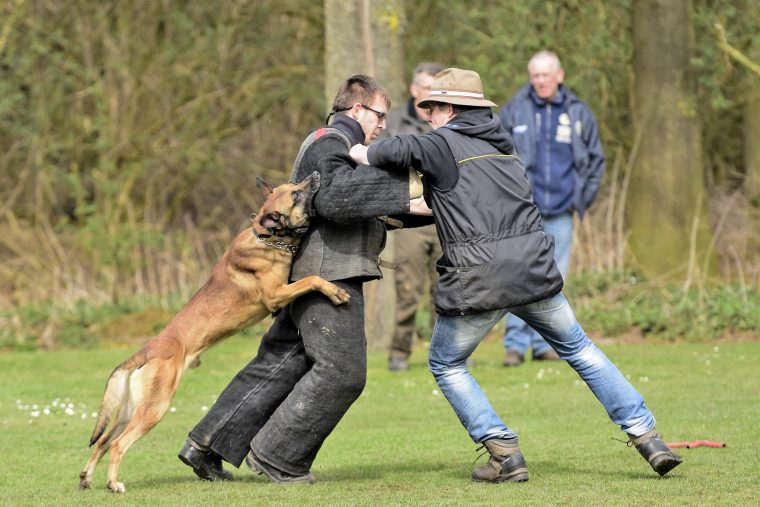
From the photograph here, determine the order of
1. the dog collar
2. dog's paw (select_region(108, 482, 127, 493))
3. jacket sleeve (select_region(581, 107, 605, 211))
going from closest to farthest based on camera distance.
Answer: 1. dog's paw (select_region(108, 482, 127, 493))
2. the dog collar
3. jacket sleeve (select_region(581, 107, 605, 211))

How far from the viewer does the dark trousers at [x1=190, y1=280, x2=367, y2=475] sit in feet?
19.1

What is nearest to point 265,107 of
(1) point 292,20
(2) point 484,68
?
(1) point 292,20

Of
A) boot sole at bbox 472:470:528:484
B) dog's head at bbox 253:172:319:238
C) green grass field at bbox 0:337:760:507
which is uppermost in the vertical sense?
dog's head at bbox 253:172:319:238

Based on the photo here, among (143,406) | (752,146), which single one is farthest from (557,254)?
(752,146)

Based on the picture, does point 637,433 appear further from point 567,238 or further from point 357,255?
point 567,238

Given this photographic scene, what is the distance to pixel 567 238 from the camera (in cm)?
1034

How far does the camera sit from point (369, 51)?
11.5 meters

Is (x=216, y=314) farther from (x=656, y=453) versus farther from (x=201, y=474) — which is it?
(x=656, y=453)

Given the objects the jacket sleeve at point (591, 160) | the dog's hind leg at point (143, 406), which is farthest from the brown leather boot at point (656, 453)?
the jacket sleeve at point (591, 160)

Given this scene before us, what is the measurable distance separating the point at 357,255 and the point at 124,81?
11871mm

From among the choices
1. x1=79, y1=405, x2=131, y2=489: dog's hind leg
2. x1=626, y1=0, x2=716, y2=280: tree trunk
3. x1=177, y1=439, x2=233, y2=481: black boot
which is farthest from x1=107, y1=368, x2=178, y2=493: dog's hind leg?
x1=626, y1=0, x2=716, y2=280: tree trunk

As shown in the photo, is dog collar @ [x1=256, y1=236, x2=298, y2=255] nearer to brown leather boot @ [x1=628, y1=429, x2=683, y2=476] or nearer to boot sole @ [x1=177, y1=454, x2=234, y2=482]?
boot sole @ [x1=177, y1=454, x2=234, y2=482]

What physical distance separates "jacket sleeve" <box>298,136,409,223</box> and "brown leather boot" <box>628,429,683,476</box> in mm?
1501

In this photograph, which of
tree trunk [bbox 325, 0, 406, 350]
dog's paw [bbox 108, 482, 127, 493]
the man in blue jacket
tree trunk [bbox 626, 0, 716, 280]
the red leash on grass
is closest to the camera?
dog's paw [bbox 108, 482, 127, 493]
